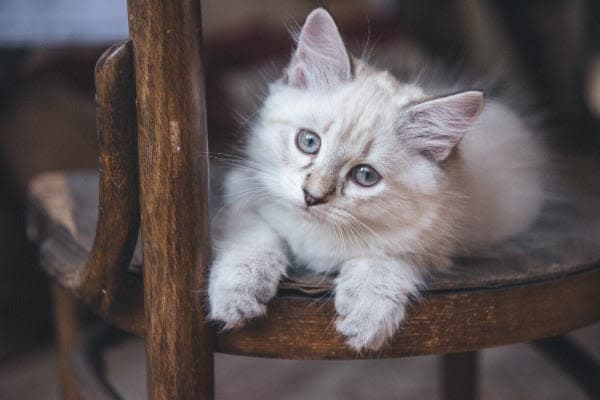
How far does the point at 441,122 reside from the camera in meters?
0.72

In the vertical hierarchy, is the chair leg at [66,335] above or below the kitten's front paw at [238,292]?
below

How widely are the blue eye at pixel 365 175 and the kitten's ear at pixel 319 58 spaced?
139 mm

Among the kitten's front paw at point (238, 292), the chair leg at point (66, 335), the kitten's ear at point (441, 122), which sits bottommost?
the chair leg at point (66, 335)

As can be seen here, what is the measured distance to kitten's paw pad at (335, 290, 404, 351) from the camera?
62 cm

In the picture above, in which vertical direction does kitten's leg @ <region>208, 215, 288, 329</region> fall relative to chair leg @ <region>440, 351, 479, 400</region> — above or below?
above

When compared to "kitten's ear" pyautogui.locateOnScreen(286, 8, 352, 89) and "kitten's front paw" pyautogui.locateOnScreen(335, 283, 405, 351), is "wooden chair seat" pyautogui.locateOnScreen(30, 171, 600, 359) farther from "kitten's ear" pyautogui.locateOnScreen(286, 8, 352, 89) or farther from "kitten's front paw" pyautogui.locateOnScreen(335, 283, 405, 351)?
"kitten's ear" pyautogui.locateOnScreen(286, 8, 352, 89)

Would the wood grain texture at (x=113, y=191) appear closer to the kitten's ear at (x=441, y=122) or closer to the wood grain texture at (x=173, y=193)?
the wood grain texture at (x=173, y=193)

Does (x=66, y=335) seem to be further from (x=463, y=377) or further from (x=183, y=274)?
(x=463, y=377)

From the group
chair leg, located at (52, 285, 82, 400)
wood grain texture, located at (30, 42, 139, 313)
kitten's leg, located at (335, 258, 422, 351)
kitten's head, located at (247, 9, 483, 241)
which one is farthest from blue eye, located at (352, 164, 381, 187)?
chair leg, located at (52, 285, 82, 400)

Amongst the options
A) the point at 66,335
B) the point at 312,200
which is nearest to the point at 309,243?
the point at 312,200

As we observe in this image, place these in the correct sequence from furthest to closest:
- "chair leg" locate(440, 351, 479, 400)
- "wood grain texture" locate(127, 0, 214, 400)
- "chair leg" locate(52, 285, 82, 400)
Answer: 1. "chair leg" locate(440, 351, 479, 400)
2. "chair leg" locate(52, 285, 82, 400)
3. "wood grain texture" locate(127, 0, 214, 400)

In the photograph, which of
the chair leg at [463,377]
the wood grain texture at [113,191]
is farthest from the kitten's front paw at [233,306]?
the chair leg at [463,377]

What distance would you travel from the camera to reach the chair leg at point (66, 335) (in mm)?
980

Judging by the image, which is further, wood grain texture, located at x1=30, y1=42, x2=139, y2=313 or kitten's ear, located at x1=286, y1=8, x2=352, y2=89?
kitten's ear, located at x1=286, y1=8, x2=352, y2=89
